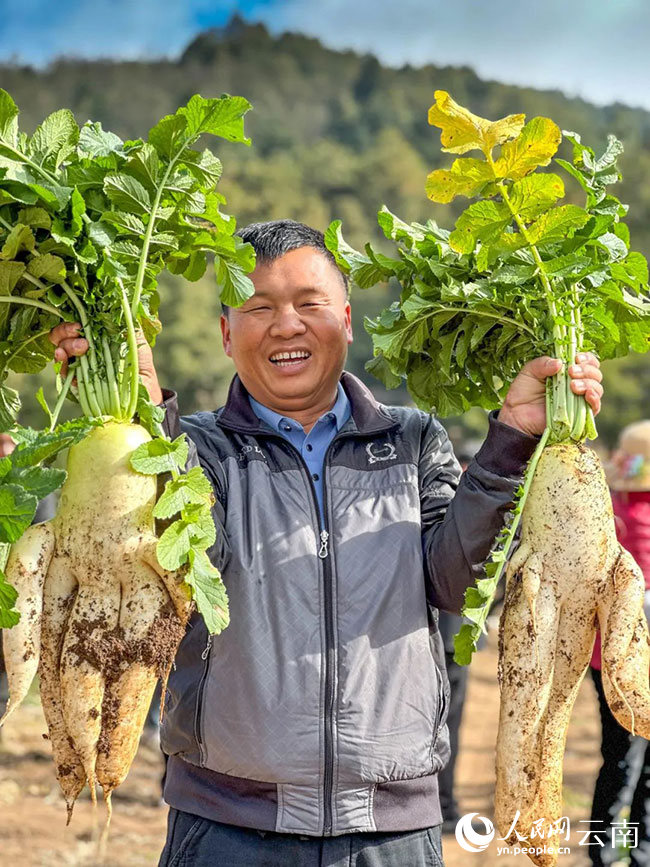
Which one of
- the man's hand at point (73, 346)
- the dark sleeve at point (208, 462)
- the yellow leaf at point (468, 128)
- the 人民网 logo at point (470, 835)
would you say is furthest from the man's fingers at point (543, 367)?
the 人民网 logo at point (470, 835)

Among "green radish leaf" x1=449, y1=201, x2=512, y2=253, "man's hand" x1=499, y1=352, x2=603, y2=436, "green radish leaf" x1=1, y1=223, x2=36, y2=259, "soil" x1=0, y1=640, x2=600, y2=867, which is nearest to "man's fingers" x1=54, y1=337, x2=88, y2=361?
"green radish leaf" x1=1, y1=223, x2=36, y2=259

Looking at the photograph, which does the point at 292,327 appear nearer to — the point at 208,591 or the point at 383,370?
the point at 383,370

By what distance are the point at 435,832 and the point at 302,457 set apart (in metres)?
1.13

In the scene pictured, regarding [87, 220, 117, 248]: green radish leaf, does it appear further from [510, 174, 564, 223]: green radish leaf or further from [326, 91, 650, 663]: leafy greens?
[510, 174, 564, 223]: green radish leaf

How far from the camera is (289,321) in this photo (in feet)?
10.0

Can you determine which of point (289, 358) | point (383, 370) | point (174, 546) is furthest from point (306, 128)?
point (174, 546)

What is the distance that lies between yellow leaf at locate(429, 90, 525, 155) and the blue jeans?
72.3 inches

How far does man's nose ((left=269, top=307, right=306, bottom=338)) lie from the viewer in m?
3.05

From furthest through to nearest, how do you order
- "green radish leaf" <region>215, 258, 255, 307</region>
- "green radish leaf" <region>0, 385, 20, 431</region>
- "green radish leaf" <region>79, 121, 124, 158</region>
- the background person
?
the background person
"green radish leaf" <region>0, 385, 20, 431</region>
"green radish leaf" <region>215, 258, 255, 307</region>
"green radish leaf" <region>79, 121, 124, 158</region>

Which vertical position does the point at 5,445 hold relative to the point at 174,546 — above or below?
Answer: above

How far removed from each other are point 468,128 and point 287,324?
77cm

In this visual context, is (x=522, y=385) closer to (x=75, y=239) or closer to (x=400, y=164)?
(x=75, y=239)

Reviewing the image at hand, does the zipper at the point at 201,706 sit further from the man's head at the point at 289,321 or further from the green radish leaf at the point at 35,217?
the green radish leaf at the point at 35,217

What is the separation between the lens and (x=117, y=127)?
43625 millimetres
